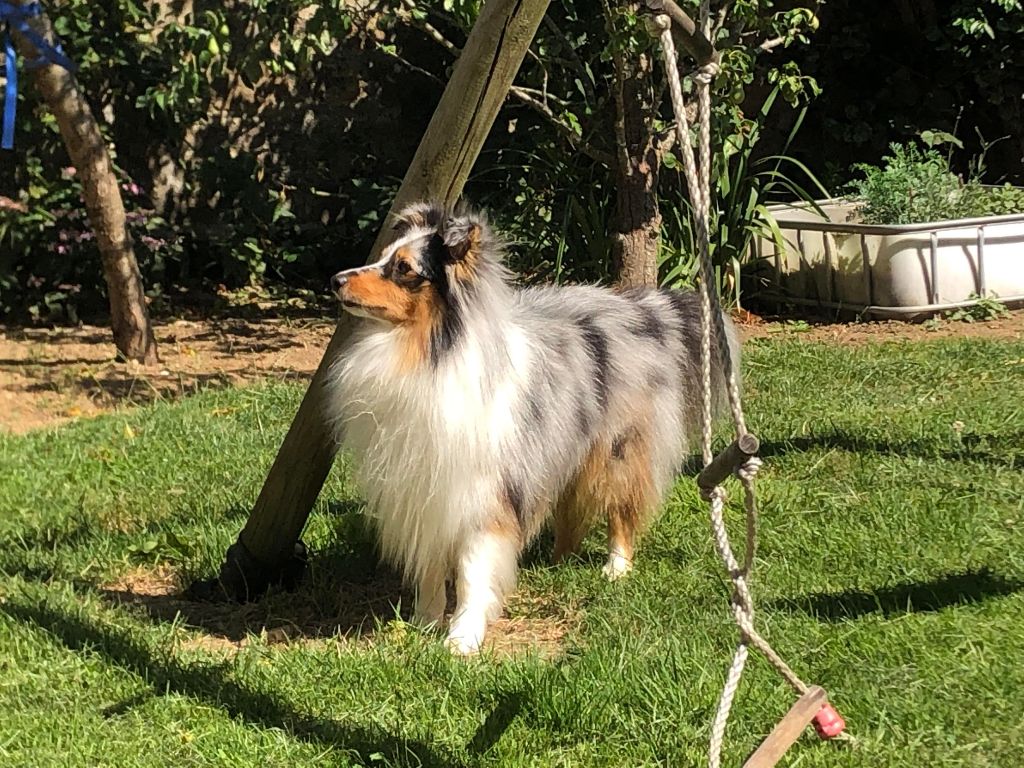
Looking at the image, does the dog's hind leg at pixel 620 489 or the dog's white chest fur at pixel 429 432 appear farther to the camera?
the dog's hind leg at pixel 620 489

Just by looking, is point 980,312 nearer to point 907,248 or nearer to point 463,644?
point 907,248

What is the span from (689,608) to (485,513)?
28.8 inches

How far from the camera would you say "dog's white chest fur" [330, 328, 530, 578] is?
138 inches

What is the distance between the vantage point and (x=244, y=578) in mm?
4094

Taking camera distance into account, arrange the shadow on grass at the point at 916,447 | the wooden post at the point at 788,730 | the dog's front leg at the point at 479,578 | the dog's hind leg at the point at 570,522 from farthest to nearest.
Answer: the shadow on grass at the point at 916,447
the dog's hind leg at the point at 570,522
the dog's front leg at the point at 479,578
the wooden post at the point at 788,730

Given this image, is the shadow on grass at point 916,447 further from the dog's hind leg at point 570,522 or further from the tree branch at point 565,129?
the tree branch at point 565,129

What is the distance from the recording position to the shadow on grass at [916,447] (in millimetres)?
4898

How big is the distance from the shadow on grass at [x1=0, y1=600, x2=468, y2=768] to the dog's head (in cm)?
116

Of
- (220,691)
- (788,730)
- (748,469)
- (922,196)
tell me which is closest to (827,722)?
(788,730)

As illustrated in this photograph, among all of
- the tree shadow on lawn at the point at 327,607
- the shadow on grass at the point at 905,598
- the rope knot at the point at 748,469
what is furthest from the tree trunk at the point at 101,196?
the rope knot at the point at 748,469

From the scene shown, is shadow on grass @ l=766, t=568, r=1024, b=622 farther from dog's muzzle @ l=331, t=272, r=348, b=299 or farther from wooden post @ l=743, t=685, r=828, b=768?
dog's muzzle @ l=331, t=272, r=348, b=299

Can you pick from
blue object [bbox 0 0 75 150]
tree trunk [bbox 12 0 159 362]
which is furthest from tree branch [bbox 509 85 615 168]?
blue object [bbox 0 0 75 150]

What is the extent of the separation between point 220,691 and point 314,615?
80 centimetres

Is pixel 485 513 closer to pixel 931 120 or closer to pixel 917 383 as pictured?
pixel 917 383
